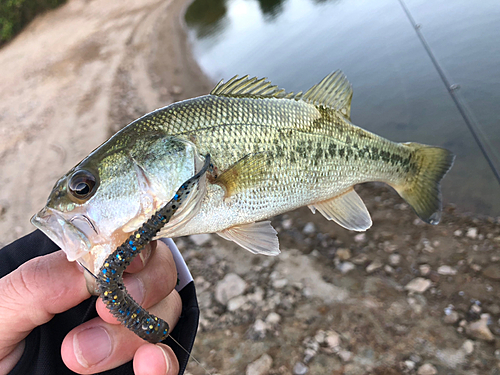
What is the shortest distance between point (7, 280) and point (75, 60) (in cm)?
876

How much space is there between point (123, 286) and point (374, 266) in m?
1.82

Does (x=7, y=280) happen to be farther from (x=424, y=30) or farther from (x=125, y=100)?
(x=424, y=30)

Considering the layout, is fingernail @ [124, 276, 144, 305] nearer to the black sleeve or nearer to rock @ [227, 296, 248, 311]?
the black sleeve

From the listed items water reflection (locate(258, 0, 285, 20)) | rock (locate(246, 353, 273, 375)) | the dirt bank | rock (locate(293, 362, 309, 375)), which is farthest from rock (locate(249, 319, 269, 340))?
water reflection (locate(258, 0, 285, 20))

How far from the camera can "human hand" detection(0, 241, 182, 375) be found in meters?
1.04

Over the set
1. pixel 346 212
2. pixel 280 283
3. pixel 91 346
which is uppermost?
pixel 91 346

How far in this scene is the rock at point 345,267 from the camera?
2309 millimetres

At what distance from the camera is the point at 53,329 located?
128 cm

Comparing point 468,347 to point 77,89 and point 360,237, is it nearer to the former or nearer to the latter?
point 360,237

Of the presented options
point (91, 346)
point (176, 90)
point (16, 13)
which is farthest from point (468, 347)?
point (16, 13)

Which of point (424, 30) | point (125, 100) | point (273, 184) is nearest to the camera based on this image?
point (273, 184)

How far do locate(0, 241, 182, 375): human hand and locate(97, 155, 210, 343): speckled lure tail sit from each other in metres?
0.15

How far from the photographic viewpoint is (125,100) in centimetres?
551

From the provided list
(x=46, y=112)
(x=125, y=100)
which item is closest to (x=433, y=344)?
(x=125, y=100)
